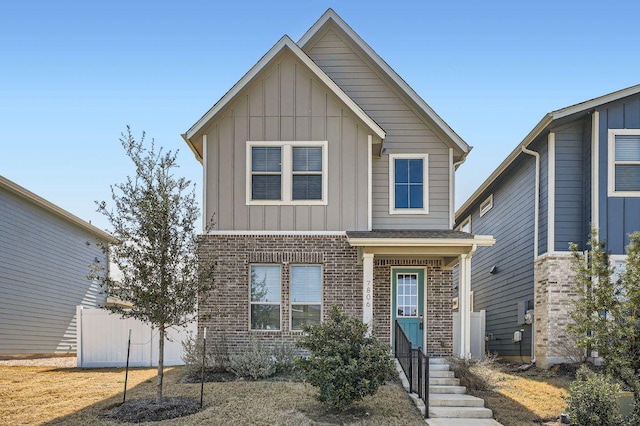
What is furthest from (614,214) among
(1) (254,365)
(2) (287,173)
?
(1) (254,365)

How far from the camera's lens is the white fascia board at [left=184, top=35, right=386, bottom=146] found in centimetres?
1391

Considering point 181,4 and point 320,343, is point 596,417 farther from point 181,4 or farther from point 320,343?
point 181,4

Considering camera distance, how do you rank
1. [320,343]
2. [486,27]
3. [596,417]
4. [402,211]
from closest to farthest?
[596,417]
[320,343]
[402,211]
[486,27]

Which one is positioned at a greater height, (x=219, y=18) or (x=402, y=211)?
(x=219, y=18)

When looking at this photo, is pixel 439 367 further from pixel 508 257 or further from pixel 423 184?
pixel 508 257

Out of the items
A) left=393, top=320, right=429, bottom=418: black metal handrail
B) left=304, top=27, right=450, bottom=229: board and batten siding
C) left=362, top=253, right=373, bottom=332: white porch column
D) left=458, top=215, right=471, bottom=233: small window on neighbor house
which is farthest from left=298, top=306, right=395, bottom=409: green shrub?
left=458, top=215, right=471, bottom=233: small window on neighbor house

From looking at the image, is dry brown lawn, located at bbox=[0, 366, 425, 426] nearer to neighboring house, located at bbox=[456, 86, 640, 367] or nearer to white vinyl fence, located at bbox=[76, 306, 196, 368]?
white vinyl fence, located at bbox=[76, 306, 196, 368]

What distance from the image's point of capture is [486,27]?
1681 centimetres

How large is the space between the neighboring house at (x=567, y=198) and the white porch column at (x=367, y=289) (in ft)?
15.8

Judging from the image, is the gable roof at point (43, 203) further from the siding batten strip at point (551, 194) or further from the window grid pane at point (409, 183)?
the siding batten strip at point (551, 194)

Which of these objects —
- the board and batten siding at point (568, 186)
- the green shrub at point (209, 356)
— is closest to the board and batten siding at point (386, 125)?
the board and batten siding at point (568, 186)

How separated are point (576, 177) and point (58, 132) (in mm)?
13792

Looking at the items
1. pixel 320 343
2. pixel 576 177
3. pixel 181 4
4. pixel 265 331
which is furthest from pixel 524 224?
pixel 181 4

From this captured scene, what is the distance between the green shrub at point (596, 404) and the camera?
8.37 metres
